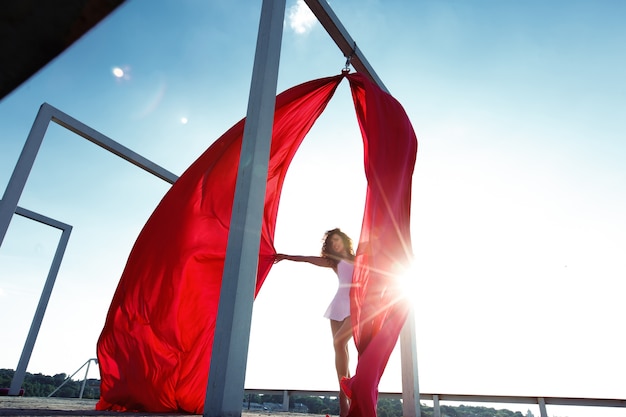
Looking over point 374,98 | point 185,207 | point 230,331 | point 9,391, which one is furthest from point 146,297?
point 9,391

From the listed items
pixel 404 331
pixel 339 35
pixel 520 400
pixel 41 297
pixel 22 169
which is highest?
pixel 339 35

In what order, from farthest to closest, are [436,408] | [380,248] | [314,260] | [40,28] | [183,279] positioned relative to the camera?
[436,408], [314,260], [183,279], [380,248], [40,28]

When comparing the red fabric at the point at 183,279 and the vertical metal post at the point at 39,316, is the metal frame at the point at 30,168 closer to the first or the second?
the vertical metal post at the point at 39,316

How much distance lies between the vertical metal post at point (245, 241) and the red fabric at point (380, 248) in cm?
62

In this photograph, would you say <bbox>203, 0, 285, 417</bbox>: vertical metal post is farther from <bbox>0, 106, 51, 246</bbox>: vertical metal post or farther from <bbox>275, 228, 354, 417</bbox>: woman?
<bbox>0, 106, 51, 246</bbox>: vertical metal post

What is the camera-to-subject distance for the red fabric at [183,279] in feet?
7.72

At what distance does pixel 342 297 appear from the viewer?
290 cm

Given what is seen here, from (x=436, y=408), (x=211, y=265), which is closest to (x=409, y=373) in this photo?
(x=436, y=408)

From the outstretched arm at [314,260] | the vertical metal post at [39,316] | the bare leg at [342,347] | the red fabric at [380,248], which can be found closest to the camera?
the red fabric at [380,248]

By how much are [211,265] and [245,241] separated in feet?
3.63

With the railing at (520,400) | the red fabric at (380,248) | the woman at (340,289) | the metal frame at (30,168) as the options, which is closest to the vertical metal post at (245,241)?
the red fabric at (380,248)

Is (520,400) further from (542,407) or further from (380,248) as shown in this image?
(380,248)

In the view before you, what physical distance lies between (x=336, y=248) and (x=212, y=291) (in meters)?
1.01

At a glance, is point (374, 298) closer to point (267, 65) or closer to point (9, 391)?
point (267, 65)
